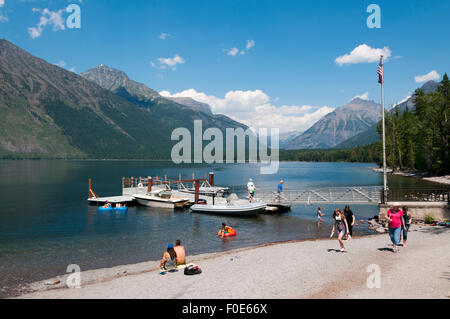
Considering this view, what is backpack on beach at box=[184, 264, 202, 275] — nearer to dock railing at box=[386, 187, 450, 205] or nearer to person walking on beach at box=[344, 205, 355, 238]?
person walking on beach at box=[344, 205, 355, 238]

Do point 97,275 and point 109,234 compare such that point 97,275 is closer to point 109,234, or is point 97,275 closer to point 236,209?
point 109,234

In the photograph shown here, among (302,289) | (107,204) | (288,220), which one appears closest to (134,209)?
(107,204)

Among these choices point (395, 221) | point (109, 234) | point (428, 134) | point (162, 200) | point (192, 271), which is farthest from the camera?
point (428, 134)

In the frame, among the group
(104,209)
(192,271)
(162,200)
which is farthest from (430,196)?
(104,209)

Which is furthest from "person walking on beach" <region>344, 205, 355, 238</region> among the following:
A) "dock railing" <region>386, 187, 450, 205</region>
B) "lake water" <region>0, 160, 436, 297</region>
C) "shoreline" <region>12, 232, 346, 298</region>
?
"dock railing" <region>386, 187, 450, 205</region>

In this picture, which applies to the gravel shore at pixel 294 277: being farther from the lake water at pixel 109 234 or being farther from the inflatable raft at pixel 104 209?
the inflatable raft at pixel 104 209

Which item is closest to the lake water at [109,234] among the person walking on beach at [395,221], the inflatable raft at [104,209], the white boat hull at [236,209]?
the white boat hull at [236,209]

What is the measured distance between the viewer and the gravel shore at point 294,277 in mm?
11578

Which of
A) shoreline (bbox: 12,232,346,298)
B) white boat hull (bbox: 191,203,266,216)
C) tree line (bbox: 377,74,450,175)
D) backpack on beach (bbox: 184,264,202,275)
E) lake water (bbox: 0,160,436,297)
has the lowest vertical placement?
lake water (bbox: 0,160,436,297)

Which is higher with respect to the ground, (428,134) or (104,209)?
(428,134)

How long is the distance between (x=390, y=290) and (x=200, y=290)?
23.5 ft

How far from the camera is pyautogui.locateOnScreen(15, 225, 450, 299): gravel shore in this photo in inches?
456

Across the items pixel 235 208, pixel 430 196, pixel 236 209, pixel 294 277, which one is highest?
pixel 430 196

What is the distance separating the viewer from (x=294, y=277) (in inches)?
542
